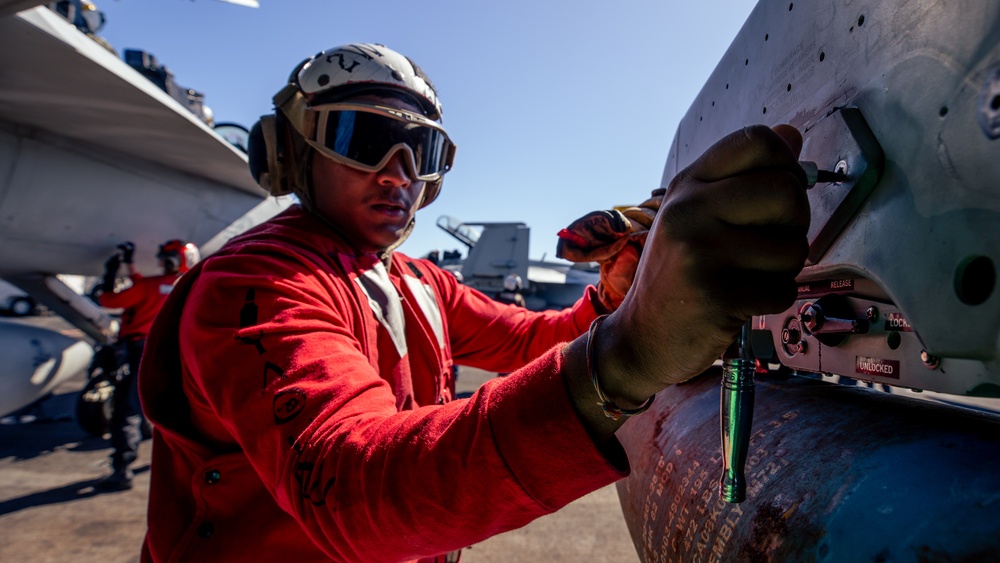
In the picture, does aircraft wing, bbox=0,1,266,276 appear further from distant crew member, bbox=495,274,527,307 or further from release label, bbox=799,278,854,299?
distant crew member, bbox=495,274,527,307

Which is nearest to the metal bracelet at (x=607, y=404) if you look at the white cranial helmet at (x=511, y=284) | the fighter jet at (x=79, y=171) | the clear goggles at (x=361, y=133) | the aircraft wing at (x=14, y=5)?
the clear goggles at (x=361, y=133)

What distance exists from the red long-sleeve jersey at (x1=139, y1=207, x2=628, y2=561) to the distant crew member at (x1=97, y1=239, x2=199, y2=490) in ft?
10.5

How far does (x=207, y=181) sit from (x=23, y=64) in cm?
219

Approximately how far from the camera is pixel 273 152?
4.90ft

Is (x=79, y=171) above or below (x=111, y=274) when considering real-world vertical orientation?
above

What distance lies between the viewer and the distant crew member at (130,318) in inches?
143

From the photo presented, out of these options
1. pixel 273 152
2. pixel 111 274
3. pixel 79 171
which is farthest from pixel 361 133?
Result: pixel 111 274

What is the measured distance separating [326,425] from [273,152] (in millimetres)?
1084

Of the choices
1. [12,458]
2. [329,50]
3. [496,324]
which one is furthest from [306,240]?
[12,458]

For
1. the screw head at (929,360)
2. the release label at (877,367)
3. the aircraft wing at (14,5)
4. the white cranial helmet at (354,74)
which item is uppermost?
the aircraft wing at (14,5)

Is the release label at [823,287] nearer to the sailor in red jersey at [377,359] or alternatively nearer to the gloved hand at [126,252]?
the sailor in red jersey at [377,359]

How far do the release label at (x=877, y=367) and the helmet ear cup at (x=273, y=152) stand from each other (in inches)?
57.5

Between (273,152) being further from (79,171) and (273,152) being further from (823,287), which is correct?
(79,171)

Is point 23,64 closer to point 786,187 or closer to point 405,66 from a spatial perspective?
point 405,66
